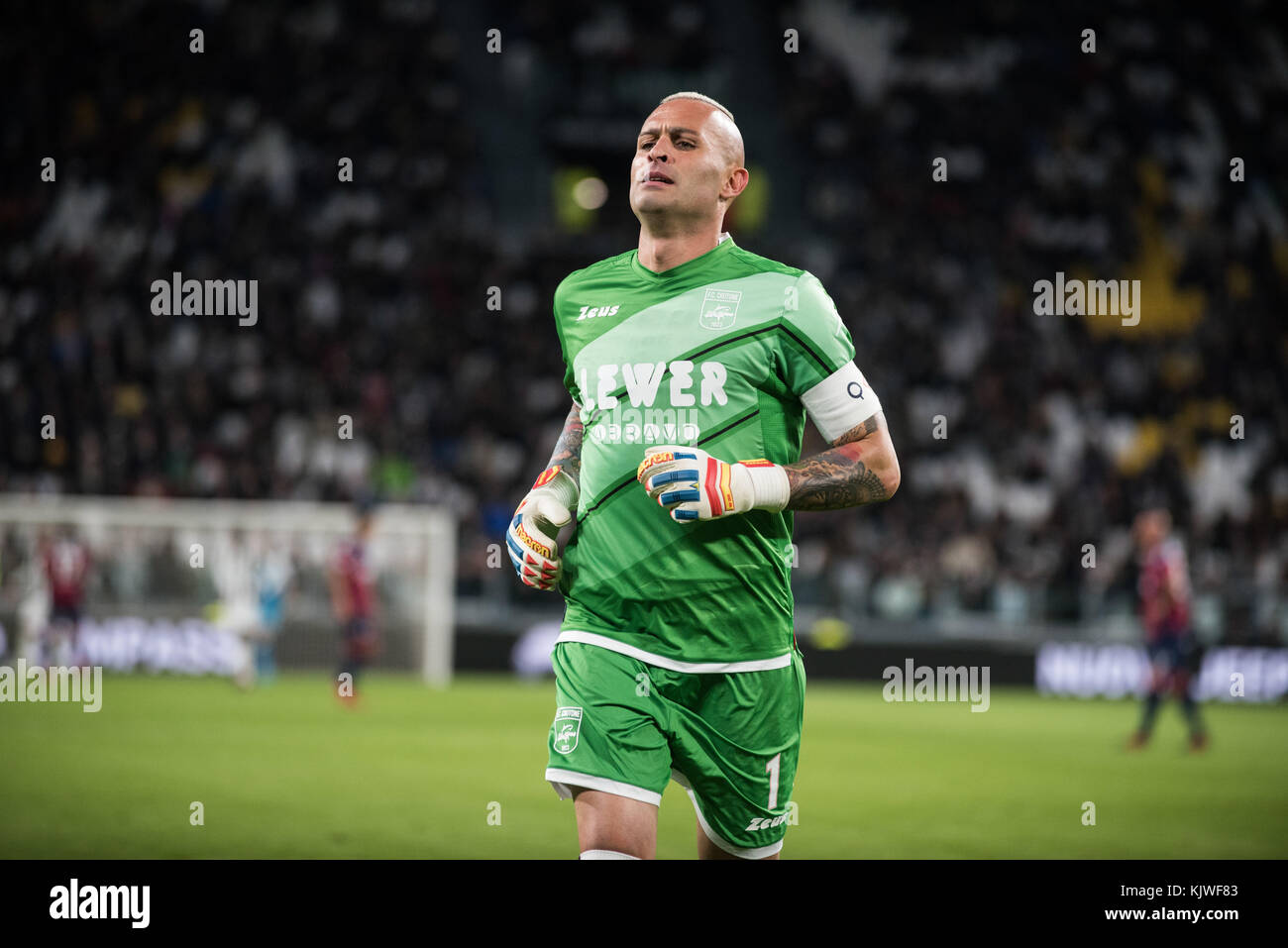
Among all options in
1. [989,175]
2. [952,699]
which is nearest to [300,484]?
[952,699]

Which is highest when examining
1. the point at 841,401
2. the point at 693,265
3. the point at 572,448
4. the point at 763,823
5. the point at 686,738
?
the point at 693,265

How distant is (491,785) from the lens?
10273 mm

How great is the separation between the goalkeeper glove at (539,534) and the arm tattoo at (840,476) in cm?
71

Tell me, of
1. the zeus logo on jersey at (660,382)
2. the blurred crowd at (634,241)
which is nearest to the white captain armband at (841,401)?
the zeus logo on jersey at (660,382)

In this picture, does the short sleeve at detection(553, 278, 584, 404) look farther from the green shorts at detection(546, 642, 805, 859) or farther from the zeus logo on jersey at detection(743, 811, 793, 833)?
the zeus logo on jersey at detection(743, 811, 793, 833)

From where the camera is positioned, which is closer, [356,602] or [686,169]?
[686,169]

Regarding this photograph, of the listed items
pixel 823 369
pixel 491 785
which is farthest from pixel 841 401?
pixel 491 785

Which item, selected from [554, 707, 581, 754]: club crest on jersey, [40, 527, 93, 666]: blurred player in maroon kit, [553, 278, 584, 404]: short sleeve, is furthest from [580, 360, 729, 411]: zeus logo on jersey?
[40, 527, 93, 666]: blurred player in maroon kit

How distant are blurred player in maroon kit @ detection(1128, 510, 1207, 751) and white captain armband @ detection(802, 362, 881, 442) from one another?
10.8 meters

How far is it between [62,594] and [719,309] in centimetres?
1515

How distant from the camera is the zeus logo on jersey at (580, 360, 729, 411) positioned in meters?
4.27

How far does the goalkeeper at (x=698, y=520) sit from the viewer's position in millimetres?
4156

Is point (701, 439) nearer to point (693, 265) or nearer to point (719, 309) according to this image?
point (719, 309)

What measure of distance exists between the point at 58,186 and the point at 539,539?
76.2 ft
